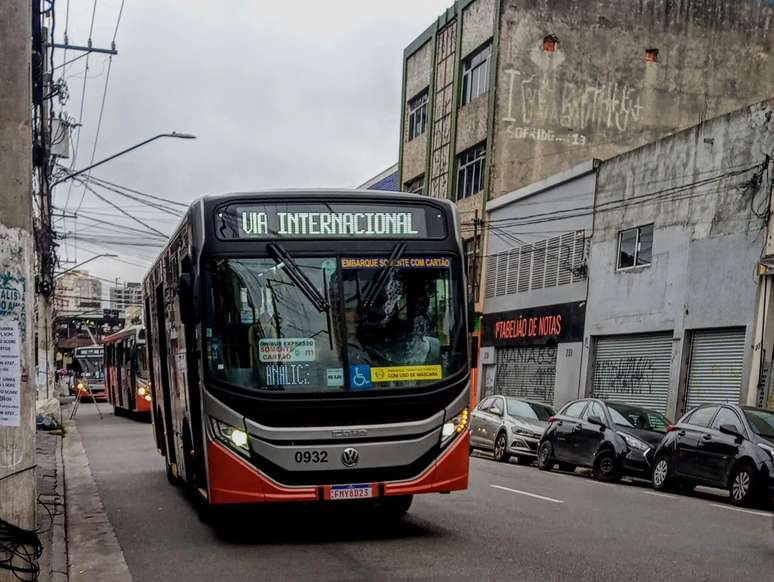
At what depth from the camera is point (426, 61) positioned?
4359cm

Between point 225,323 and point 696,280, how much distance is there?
1712 cm

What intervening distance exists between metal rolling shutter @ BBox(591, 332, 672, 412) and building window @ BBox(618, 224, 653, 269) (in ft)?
6.33

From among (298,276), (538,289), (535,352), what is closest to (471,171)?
(538,289)

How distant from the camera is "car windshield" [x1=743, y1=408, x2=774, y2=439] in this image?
14484 mm

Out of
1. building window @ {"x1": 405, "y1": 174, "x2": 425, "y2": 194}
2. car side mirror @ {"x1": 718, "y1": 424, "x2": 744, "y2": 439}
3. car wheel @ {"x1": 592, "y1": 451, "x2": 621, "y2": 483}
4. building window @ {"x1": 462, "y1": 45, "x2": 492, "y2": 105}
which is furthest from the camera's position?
building window @ {"x1": 405, "y1": 174, "x2": 425, "y2": 194}

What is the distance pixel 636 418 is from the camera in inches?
722

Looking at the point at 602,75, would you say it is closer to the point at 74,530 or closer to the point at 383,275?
the point at 383,275

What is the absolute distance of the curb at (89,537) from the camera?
26.7 feet

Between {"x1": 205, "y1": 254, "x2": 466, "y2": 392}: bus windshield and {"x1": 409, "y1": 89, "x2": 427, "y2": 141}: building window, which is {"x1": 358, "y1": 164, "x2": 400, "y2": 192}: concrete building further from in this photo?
Result: {"x1": 205, "y1": 254, "x2": 466, "y2": 392}: bus windshield

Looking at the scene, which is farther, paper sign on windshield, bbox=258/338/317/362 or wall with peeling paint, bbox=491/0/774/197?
wall with peeling paint, bbox=491/0/774/197

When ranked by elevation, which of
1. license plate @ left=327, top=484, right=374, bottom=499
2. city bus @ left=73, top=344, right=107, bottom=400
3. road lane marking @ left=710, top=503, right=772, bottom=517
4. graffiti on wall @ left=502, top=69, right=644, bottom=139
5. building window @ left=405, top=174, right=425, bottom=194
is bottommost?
city bus @ left=73, top=344, right=107, bottom=400

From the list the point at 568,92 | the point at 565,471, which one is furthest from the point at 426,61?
the point at 565,471

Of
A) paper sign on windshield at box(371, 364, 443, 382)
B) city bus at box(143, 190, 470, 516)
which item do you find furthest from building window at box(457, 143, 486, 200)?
paper sign on windshield at box(371, 364, 443, 382)

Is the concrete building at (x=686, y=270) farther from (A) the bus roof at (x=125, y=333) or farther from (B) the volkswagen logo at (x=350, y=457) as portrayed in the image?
(B) the volkswagen logo at (x=350, y=457)
